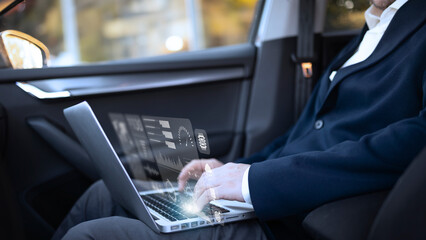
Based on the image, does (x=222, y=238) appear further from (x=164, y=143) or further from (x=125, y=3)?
(x=125, y=3)

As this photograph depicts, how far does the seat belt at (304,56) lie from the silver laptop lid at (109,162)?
1.04 m

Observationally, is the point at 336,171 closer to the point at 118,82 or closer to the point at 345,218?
the point at 345,218

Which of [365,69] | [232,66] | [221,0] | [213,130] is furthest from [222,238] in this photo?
[221,0]

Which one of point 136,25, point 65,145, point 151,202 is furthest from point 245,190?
point 136,25

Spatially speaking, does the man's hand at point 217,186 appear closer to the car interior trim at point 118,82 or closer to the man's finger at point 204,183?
the man's finger at point 204,183

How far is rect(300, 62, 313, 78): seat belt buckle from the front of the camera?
77.5 inches

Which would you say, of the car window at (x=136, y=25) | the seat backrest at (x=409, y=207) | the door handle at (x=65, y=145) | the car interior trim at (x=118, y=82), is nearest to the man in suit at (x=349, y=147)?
the seat backrest at (x=409, y=207)

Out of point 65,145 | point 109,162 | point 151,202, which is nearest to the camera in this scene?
point 109,162

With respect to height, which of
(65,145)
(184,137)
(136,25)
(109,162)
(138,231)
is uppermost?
(184,137)

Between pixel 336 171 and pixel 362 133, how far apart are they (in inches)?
9.3

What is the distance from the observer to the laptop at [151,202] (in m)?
1.03

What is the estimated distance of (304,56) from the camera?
1956 mm

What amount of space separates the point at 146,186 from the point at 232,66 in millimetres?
879

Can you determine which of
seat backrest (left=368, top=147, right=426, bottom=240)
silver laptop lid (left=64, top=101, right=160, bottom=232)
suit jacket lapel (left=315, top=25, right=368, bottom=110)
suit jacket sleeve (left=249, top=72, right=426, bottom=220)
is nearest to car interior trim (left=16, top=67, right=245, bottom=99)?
silver laptop lid (left=64, top=101, right=160, bottom=232)
